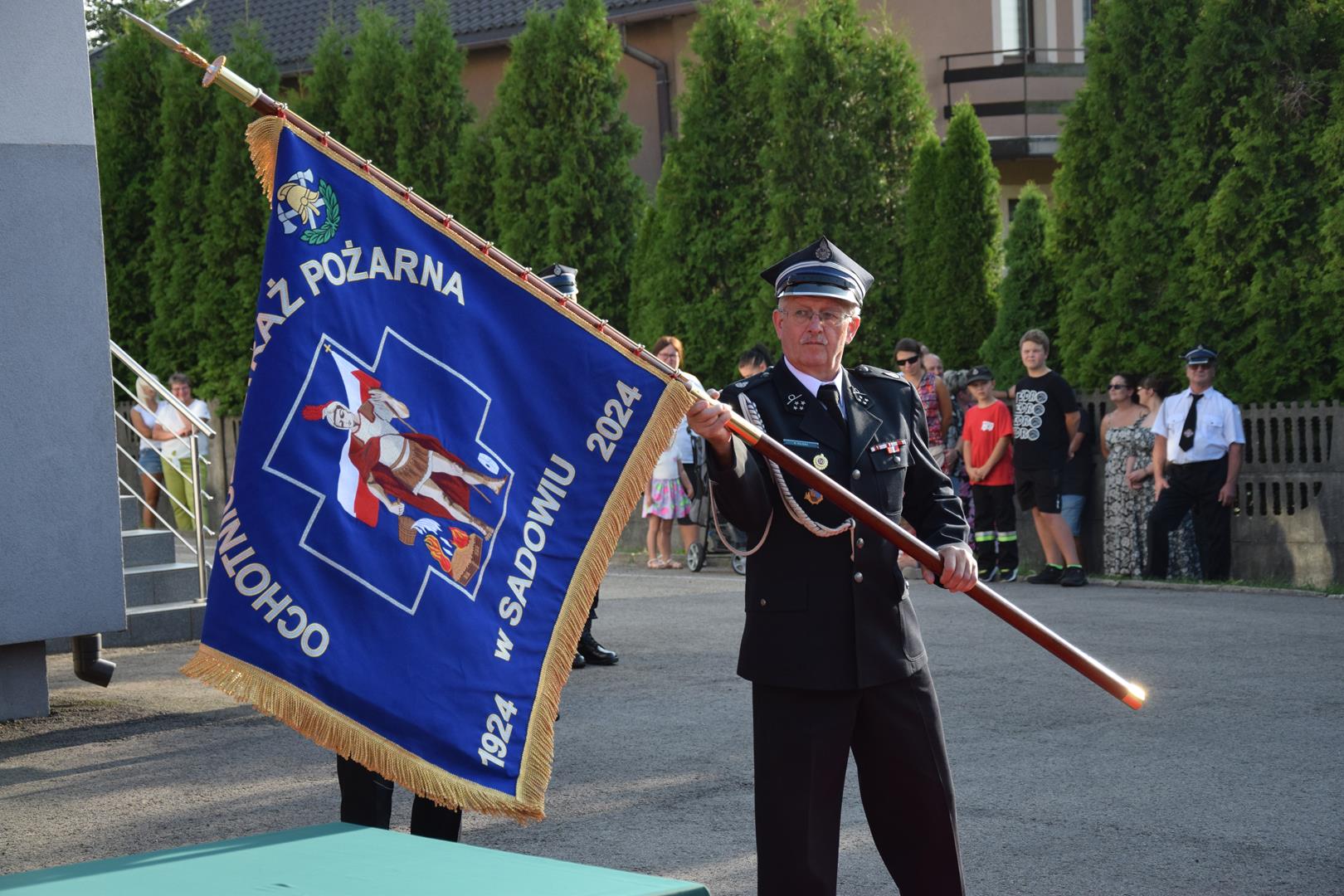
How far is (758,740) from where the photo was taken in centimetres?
429

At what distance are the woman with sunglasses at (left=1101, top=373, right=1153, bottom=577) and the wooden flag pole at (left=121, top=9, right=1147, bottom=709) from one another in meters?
10.1

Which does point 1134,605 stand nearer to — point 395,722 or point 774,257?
point 774,257

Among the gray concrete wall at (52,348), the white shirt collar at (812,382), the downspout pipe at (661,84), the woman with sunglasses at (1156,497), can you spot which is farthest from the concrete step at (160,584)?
the downspout pipe at (661,84)

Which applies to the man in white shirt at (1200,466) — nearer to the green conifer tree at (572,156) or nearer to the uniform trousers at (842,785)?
the green conifer tree at (572,156)

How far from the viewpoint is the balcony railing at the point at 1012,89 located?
2359 centimetres

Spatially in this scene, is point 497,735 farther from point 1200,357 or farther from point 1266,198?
point 1266,198

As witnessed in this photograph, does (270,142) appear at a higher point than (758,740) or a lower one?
higher

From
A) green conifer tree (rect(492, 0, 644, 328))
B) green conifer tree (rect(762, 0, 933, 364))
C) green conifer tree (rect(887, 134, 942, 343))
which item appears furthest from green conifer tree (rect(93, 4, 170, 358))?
green conifer tree (rect(887, 134, 942, 343))

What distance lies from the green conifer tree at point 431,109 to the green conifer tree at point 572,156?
3.93 ft

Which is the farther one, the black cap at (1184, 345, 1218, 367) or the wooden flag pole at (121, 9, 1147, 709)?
the black cap at (1184, 345, 1218, 367)

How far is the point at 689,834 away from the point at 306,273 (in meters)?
2.79

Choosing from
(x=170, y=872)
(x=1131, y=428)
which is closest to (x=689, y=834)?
(x=170, y=872)

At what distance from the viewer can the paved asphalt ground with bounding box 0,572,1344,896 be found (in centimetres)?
580

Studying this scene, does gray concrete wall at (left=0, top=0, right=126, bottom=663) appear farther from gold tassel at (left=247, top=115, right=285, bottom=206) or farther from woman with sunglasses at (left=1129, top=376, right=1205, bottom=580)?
woman with sunglasses at (left=1129, top=376, right=1205, bottom=580)
